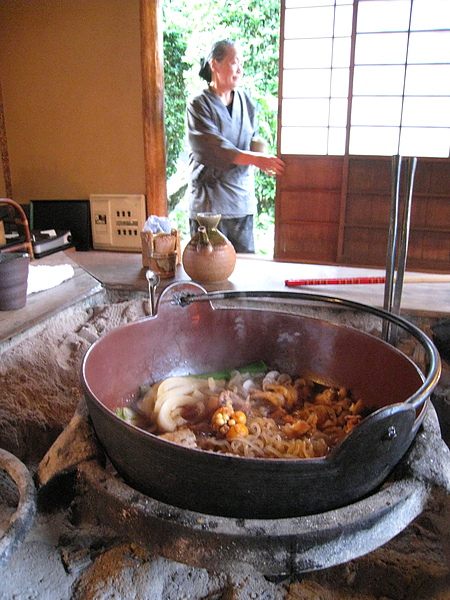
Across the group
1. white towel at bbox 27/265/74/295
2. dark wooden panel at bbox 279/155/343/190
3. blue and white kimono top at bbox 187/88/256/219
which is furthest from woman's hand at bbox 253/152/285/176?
white towel at bbox 27/265/74/295

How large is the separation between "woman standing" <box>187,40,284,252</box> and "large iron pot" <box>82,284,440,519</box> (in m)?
1.99

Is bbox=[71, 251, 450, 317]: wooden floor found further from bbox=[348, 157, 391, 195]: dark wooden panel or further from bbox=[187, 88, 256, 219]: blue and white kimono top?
bbox=[348, 157, 391, 195]: dark wooden panel

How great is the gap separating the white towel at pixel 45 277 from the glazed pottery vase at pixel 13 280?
23 centimetres

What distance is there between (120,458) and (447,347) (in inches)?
64.7

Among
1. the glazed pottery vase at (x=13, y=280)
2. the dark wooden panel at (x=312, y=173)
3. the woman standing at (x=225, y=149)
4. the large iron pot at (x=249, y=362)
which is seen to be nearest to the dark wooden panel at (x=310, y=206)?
the dark wooden panel at (x=312, y=173)

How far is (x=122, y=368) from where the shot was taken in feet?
5.34

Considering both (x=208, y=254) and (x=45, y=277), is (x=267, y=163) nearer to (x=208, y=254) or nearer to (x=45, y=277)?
(x=208, y=254)

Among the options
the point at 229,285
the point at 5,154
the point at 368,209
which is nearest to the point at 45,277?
the point at 229,285

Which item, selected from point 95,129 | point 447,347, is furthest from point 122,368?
point 95,129

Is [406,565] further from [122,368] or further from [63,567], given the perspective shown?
[122,368]

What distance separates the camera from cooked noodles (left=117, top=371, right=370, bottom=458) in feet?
4.18

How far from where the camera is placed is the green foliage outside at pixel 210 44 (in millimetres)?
6672

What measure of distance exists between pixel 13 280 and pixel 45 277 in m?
0.42

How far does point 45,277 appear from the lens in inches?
98.2
